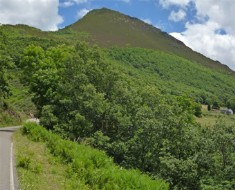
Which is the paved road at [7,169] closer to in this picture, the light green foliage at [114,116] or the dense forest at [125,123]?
the dense forest at [125,123]

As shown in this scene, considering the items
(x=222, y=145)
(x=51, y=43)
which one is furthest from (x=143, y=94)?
(x=51, y=43)

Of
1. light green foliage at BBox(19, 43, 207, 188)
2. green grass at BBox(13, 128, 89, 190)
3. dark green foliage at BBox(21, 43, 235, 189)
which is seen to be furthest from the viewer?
light green foliage at BBox(19, 43, 207, 188)

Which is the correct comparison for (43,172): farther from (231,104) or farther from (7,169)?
(231,104)

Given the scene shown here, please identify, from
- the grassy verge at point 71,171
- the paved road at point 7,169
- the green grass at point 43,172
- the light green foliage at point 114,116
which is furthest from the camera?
the light green foliage at point 114,116

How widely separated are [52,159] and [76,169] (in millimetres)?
2612

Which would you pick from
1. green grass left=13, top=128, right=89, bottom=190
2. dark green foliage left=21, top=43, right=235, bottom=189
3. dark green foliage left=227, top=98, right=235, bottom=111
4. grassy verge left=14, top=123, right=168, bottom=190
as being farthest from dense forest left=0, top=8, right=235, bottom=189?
dark green foliage left=227, top=98, right=235, bottom=111

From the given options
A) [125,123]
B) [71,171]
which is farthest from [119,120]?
[71,171]

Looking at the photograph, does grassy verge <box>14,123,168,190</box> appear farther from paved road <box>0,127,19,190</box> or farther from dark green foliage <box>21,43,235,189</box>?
dark green foliage <box>21,43,235,189</box>

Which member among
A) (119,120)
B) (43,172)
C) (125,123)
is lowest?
(43,172)

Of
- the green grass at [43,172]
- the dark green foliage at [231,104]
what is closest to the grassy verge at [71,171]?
the green grass at [43,172]

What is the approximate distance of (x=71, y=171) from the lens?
1948 cm

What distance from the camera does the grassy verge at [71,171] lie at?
17344 millimetres

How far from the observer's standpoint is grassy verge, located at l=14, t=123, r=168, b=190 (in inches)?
683

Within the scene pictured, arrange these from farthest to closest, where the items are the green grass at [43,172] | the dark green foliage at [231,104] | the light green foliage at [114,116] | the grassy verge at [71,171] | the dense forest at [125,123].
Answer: the dark green foliage at [231,104]
the light green foliage at [114,116]
the dense forest at [125,123]
the grassy verge at [71,171]
the green grass at [43,172]
